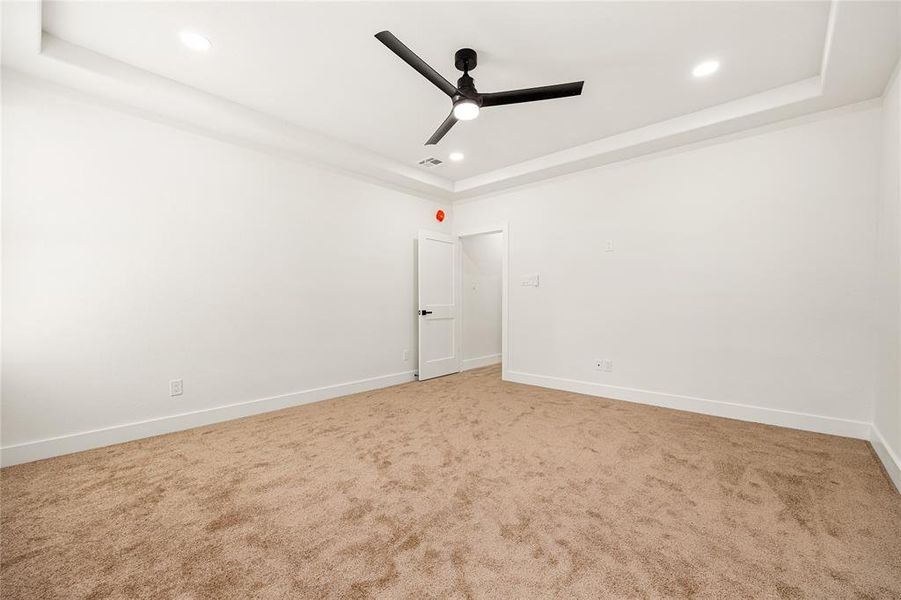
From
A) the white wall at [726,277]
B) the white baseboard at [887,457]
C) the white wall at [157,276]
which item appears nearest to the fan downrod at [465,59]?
the white wall at [157,276]

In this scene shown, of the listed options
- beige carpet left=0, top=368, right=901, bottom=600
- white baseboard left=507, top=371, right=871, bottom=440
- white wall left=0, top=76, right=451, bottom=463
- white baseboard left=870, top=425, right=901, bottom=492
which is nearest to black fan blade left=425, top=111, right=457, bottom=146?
white wall left=0, top=76, right=451, bottom=463

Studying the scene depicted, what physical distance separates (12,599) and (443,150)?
13.6ft

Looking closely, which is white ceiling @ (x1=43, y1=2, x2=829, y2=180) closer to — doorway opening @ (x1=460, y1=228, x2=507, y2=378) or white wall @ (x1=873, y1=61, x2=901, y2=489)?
white wall @ (x1=873, y1=61, x2=901, y2=489)

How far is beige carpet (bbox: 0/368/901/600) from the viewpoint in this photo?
4.58 feet

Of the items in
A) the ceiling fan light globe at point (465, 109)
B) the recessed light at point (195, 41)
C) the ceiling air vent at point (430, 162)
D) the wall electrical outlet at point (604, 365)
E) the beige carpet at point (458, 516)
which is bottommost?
the beige carpet at point (458, 516)

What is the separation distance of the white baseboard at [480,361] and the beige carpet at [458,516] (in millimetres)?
2581

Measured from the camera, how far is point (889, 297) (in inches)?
95.9

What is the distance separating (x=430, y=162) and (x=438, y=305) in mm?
1877

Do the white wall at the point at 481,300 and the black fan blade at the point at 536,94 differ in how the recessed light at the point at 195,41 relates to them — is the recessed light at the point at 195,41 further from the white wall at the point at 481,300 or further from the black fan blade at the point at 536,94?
the white wall at the point at 481,300

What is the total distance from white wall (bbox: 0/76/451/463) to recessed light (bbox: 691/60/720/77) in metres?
3.34

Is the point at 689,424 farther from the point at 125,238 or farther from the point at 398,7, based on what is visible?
the point at 125,238

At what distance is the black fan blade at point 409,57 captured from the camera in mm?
2021

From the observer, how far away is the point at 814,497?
197 centimetres

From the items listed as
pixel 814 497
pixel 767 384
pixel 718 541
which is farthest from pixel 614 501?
pixel 767 384
